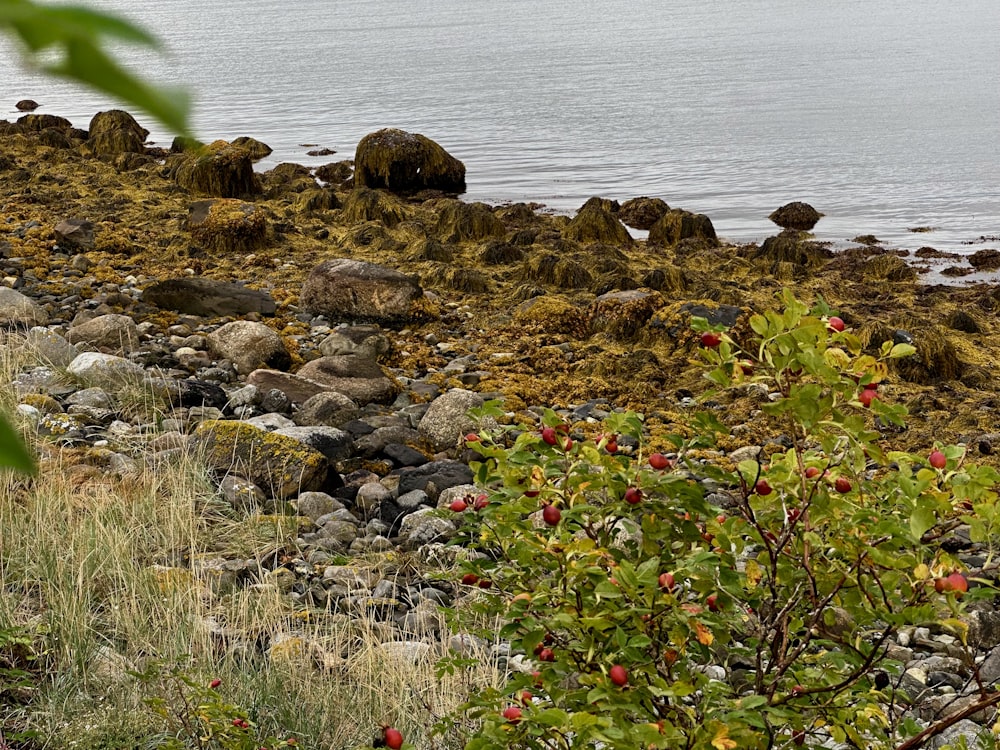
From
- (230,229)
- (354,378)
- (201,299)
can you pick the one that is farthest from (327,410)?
(230,229)

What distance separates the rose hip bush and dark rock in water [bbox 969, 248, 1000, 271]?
44.5ft

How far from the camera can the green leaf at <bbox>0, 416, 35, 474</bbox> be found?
40cm

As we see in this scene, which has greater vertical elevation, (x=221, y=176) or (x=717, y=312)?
(x=221, y=176)

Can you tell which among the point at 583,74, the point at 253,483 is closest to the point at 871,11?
the point at 583,74

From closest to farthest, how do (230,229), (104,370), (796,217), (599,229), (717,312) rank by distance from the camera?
(104,370) → (717,312) → (230,229) → (599,229) → (796,217)

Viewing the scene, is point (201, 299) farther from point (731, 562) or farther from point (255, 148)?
point (255, 148)

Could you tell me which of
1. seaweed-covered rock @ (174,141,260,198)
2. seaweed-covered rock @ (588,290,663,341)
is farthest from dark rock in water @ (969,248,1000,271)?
seaweed-covered rock @ (174,141,260,198)

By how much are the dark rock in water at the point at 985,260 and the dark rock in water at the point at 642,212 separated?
189 inches

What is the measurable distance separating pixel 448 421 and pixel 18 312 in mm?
3991

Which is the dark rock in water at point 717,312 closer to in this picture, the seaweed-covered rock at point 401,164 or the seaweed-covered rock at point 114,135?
the seaweed-covered rock at point 401,164

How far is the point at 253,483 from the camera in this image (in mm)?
6078

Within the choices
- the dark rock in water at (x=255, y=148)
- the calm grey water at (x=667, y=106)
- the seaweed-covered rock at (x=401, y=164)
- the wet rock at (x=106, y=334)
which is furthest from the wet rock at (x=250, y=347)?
the dark rock in water at (x=255, y=148)

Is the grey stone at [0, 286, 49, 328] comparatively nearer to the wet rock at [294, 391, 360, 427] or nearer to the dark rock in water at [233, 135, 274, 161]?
the wet rock at [294, 391, 360, 427]

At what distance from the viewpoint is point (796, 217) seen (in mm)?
17859
